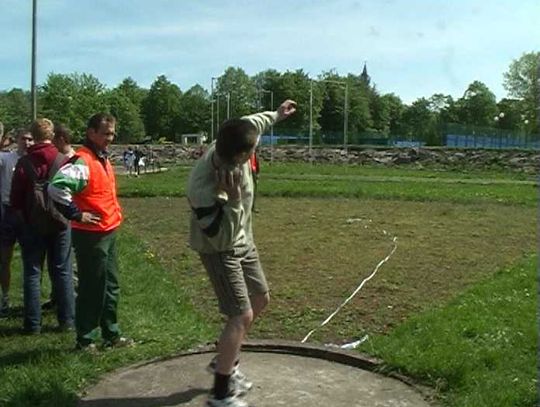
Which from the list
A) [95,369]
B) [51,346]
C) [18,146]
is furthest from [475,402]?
[18,146]

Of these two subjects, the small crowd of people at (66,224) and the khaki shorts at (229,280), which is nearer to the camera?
the khaki shorts at (229,280)

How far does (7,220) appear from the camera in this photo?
7520mm

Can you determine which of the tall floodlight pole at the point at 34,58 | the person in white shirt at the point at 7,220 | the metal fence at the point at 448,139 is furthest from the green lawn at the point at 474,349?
the metal fence at the point at 448,139

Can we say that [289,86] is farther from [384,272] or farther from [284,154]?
[384,272]

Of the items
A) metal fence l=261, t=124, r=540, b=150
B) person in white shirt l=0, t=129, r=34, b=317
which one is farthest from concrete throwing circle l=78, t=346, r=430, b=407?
metal fence l=261, t=124, r=540, b=150

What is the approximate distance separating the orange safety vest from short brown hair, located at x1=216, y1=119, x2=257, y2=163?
1.59 meters

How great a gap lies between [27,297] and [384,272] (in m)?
4.73

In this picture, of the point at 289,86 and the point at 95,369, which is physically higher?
the point at 289,86

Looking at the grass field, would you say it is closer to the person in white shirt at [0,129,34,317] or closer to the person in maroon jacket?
the person in maroon jacket

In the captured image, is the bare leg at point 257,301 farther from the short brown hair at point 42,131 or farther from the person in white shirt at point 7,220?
the person in white shirt at point 7,220

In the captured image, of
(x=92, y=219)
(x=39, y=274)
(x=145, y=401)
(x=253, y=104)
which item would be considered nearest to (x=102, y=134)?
(x=92, y=219)

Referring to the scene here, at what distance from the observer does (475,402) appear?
491 centimetres

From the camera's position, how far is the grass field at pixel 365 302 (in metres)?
5.45

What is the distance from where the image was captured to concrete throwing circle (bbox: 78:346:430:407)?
196 inches
